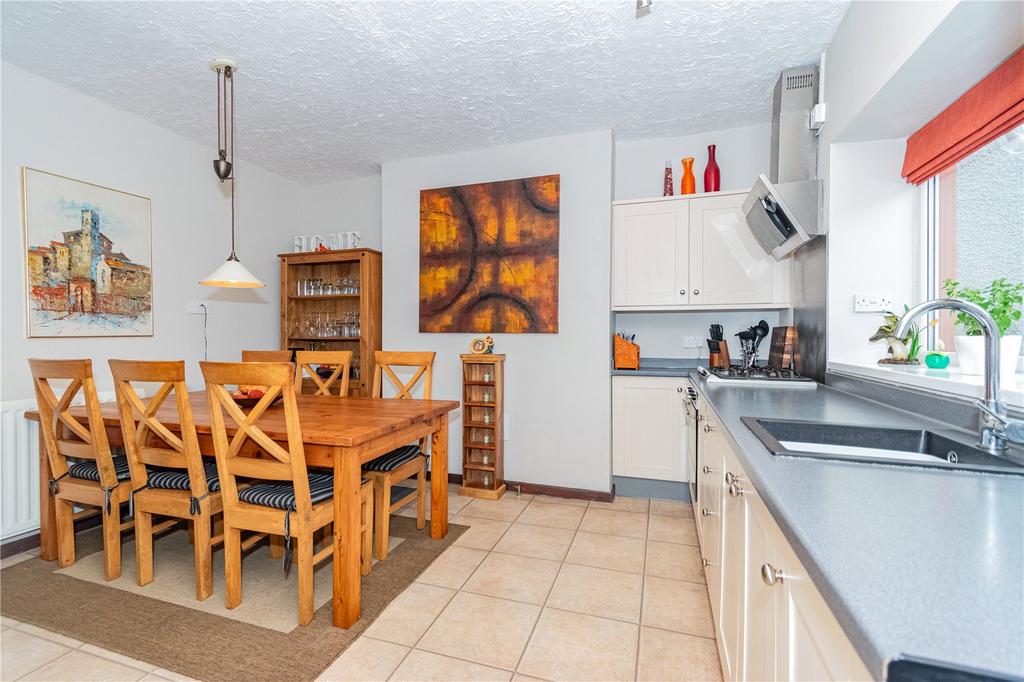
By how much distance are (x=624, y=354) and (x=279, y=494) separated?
242 centimetres

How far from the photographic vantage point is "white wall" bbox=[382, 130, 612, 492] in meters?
3.39

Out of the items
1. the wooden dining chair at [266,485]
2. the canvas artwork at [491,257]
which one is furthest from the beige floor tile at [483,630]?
the canvas artwork at [491,257]

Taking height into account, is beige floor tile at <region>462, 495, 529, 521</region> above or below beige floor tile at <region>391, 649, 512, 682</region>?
below

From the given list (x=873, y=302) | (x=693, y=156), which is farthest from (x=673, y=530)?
(x=693, y=156)

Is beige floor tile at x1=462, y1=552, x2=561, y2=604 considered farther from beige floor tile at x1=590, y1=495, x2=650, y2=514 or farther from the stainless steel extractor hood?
the stainless steel extractor hood

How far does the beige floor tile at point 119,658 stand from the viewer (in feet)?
5.43

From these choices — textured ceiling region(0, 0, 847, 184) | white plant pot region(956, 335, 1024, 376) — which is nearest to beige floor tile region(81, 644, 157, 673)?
textured ceiling region(0, 0, 847, 184)

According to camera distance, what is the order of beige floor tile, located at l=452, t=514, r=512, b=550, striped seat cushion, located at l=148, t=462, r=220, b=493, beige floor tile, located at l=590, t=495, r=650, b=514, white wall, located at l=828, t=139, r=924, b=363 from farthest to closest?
beige floor tile, located at l=590, t=495, r=650, b=514 < beige floor tile, located at l=452, t=514, r=512, b=550 < white wall, located at l=828, t=139, r=924, b=363 < striped seat cushion, located at l=148, t=462, r=220, b=493

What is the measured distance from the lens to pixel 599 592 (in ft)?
7.11

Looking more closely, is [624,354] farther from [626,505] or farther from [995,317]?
[995,317]

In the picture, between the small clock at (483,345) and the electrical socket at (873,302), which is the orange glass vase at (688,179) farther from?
the small clock at (483,345)

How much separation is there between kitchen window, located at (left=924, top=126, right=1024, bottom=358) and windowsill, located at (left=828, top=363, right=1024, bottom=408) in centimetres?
26

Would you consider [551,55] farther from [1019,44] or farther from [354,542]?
[354,542]

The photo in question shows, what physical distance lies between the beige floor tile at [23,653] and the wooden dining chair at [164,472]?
39cm
